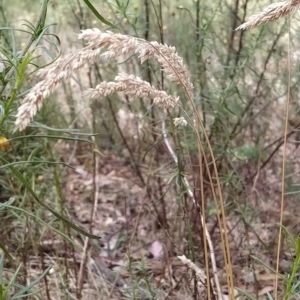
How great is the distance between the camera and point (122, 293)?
2.32 metres

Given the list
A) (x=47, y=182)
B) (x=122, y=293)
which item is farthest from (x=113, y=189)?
(x=122, y=293)

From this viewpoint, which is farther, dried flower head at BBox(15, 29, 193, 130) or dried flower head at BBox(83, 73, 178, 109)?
dried flower head at BBox(83, 73, 178, 109)

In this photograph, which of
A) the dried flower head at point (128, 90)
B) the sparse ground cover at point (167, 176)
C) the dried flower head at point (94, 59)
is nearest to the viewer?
the dried flower head at point (94, 59)

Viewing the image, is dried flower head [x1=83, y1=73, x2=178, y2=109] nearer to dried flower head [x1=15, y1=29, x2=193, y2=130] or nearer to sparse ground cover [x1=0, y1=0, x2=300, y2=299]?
dried flower head [x1=15, y1=29, x2=193, y2=130]

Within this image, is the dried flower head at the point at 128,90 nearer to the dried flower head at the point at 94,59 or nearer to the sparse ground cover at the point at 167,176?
the dried flower head at the point at 94,59

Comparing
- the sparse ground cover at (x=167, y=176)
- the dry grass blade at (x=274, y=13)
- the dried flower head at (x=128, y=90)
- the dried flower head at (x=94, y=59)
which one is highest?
the dry grass blade at (x=274, y=13)

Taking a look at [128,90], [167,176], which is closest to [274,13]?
[128,90]

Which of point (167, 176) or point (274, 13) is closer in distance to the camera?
point (274, 13)

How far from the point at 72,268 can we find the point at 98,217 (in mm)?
832

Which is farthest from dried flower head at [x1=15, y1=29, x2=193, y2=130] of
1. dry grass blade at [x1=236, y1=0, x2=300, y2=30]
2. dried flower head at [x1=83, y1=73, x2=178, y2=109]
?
dry grass blade at [x1=236, y1=0, x2=300, y2=30]

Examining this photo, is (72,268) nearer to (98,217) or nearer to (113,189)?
(98,217)

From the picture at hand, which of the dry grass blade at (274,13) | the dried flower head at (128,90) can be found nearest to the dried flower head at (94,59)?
the dried flower head at (128,90)

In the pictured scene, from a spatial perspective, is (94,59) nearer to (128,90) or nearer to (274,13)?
(128,90)

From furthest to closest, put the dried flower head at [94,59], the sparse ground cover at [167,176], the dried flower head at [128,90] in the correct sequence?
the sparse ground cover at [167,176] < the dried flower head at [128,90] < the dried flower head at [94,59]
